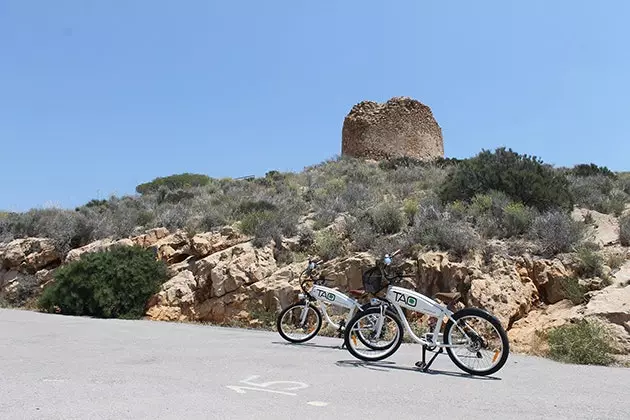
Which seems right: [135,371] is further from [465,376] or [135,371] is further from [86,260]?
[86,260]

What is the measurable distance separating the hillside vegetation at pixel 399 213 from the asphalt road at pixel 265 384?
14.2ft

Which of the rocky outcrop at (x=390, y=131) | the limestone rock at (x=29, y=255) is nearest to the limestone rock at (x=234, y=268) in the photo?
the limestone rock at (x=29, y=255)

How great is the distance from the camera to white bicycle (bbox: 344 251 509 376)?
6660mm

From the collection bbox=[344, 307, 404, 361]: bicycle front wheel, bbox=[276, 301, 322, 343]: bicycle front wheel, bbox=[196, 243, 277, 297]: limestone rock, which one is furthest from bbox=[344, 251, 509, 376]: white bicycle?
bbox=[196, 243, 277, 297]: limestone rock

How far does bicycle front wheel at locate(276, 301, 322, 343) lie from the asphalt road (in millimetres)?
331

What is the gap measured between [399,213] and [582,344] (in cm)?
663

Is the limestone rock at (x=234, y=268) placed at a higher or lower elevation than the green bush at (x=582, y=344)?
higher

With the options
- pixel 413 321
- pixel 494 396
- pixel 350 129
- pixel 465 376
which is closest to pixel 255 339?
pixel 413 321

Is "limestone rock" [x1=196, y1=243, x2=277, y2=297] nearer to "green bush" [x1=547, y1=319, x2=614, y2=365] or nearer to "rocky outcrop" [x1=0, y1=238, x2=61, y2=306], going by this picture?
"rocky outcrop" [x1=0, y1=238, x2=61, y2=306]

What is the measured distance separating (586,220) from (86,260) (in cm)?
1213

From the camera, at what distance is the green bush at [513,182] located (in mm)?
14922

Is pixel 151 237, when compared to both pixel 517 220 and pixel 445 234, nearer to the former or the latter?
pixel 445 234

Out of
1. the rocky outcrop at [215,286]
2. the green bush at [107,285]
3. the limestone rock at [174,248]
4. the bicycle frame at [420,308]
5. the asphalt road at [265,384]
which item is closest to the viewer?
the asphalt road at [265,384]

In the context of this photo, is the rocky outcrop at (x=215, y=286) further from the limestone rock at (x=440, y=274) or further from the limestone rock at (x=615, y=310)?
the limestone rock at (x=615, y=310)
